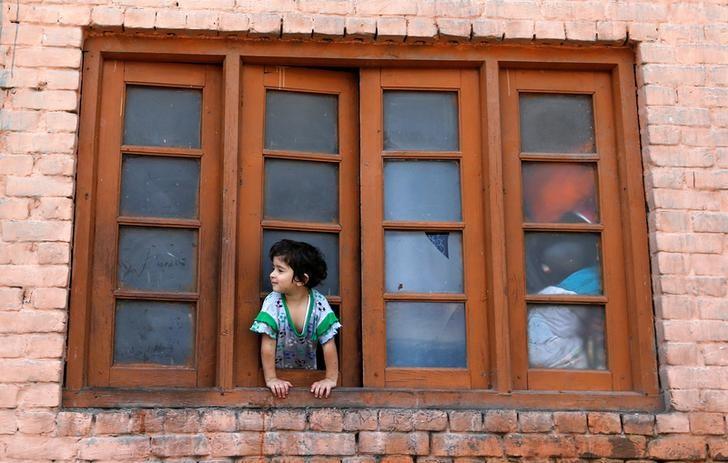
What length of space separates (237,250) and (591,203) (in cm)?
198

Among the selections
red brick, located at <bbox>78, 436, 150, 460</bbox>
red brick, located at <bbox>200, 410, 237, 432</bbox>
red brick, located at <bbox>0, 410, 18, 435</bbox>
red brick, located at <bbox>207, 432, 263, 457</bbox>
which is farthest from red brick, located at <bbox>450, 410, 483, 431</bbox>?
red brick, located at <bbox>0, 410, 18, 435</bbox>

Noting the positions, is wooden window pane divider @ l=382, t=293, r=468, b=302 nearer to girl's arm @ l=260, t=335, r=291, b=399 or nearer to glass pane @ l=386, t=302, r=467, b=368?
glass pane @ l=386, t=302, r=467, b=368

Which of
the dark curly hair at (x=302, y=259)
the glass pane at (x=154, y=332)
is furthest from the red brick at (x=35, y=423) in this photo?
the dark curly hair at (x=302, y=259)

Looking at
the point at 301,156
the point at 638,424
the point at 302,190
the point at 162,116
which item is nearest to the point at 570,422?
the point at 638,424

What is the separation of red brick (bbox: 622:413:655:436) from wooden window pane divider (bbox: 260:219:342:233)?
1.81 metres

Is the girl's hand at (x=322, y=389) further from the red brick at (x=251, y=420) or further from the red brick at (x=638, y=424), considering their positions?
the red brick at (x=638, y=424)

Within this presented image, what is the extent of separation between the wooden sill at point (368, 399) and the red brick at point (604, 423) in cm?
8

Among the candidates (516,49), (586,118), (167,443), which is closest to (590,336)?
(586,118)

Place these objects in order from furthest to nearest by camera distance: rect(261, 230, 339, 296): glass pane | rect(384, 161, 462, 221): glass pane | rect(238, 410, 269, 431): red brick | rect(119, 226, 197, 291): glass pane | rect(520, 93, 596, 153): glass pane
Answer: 1. rect(520, 93, 596, 153): glass pane
2. rect(384, 161, 462, 221): glass pane
3. rect(261, 230, 339, 296): glass pane
4. rect(119, 226, 197, 291): glass pane
5. rect(238, 410, 269, 431): red brick

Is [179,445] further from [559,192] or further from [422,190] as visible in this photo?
[559,192]

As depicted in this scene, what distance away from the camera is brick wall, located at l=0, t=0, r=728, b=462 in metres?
5.22

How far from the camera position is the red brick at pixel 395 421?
209 inches

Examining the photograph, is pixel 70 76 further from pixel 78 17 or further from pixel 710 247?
pixel 710 247

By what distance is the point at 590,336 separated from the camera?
18.8 feet
